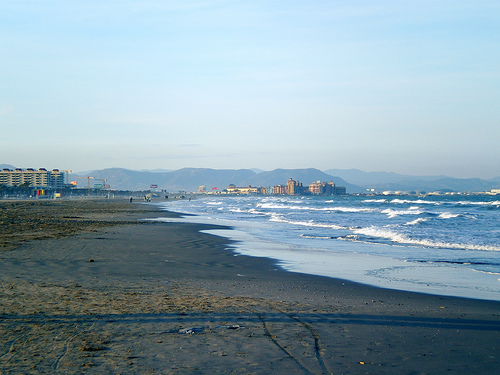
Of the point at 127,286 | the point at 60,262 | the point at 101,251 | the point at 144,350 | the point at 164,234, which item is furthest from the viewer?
the point at 164,234

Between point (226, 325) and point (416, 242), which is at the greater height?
point (226, 325)

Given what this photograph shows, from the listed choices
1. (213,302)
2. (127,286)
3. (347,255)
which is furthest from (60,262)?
(347,255)

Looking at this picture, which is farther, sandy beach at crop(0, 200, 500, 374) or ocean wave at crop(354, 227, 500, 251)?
ocean wave at crop(354, 227, 500, 251)

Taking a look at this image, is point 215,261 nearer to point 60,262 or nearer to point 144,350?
point 60,262

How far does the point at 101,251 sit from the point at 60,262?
2727mm

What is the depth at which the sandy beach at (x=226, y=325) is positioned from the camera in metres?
4.79

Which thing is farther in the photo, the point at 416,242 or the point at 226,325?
the point at 416,242

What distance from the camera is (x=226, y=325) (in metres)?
6.18

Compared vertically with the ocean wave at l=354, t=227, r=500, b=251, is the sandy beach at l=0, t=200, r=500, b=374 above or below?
above

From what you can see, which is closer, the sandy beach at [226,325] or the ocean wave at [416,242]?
the sandy beach at [226,325]

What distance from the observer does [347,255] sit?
15.2 meters

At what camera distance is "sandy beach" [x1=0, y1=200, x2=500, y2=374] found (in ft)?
15.7

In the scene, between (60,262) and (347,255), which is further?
(347,255)

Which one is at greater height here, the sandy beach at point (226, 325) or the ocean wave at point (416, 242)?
the sandy beach at point (226, 325)
